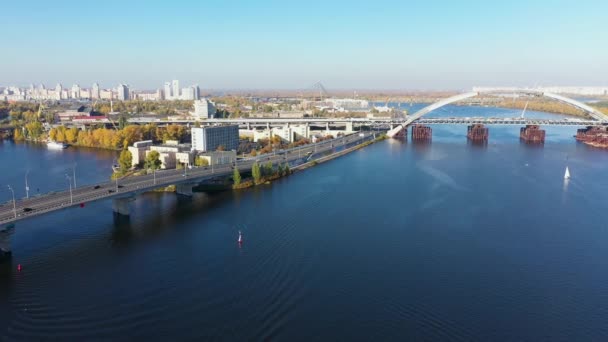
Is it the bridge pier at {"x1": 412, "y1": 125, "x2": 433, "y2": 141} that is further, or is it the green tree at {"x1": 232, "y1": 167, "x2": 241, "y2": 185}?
the bridge pier at {"x1": 412, "y1": 125, "x2": 433, "y2": 141}

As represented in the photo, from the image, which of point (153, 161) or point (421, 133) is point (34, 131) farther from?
point (421, 133)

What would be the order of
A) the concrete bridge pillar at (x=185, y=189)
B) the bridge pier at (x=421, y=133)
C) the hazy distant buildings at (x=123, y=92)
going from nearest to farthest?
the concrete bridge pillar at (x=185, y=189) < the bridge pier at (x=421, y=133) < the hazy distant buildings at (x=123, y=92)

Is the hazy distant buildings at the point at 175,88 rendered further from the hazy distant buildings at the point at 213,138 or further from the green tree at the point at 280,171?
the green tree at the point at 280,171

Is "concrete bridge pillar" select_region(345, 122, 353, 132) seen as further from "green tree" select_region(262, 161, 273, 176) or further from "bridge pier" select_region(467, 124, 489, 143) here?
"green tree" select_region(262, 161, 273, 176)

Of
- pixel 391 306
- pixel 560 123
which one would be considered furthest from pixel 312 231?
pixel 560 123

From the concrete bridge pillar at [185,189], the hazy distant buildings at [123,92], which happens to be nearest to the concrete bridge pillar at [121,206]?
the concrete bridge pillar at [185,189]

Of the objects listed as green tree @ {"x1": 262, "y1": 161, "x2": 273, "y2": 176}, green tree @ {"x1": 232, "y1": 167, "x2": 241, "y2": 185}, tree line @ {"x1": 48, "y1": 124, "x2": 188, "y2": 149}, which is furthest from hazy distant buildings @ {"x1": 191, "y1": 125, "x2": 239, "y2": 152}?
green tree @ {"x1": 232, "y1": 167, "x2": 241, "y2": 185}

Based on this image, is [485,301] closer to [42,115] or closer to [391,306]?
[391,306]
